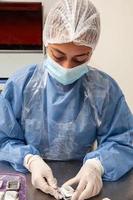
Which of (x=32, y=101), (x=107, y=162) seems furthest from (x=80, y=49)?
(x=107, y=162)

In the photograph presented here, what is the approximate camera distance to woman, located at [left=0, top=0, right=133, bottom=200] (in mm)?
1038

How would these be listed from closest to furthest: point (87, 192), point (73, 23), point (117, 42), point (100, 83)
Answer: point (87, 192)
point (73, 23)
point (100, 83)
point (117, 42)

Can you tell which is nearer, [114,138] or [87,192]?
[87,192]

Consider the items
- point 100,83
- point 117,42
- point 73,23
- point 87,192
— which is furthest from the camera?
point 117,42

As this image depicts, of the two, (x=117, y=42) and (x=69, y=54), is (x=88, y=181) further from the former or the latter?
(x=117, y=42)

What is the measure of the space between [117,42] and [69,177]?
107cm

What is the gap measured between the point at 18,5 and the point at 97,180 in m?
1.71

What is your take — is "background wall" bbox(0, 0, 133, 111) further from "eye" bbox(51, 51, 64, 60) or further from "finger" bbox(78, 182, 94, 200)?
"finger" bbox(78, 182, 94, 200)

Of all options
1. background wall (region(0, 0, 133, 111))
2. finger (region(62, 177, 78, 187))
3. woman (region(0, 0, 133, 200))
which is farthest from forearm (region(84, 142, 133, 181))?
background wall (region(0, 0, 133, 111))

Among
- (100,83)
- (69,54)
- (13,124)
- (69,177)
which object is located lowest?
(69,177)

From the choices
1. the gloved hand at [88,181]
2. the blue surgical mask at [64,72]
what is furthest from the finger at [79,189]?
the blue surgical mask at [64,72]

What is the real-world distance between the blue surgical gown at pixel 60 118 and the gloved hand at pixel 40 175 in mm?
46

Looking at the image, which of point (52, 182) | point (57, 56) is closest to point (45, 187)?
point (52, 182)

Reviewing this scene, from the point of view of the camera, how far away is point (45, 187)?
0.93m
